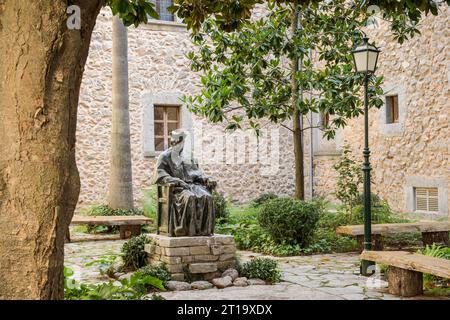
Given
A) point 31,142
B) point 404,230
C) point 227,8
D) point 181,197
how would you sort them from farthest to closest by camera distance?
point 404,230 < point 181,197 < point 227,8 < point 31,142

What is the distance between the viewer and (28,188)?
2.85m

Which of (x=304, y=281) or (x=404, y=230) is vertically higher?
(x=404, y=230)

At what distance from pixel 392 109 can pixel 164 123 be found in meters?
5.08

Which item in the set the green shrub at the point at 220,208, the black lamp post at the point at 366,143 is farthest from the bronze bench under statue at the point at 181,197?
the green shrub at the point at 220,208

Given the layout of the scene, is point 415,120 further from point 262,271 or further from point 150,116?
point 262,271

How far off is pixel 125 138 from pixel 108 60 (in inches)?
81.2

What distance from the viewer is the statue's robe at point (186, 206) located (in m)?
6.68

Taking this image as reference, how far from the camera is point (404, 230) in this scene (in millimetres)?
8680

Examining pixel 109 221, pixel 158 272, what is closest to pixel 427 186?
pixel 109 221

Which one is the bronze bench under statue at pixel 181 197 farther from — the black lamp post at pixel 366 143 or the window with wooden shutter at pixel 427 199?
the window with wooden shutter at pixel 427 199

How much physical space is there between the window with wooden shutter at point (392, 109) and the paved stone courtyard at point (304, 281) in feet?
14.2

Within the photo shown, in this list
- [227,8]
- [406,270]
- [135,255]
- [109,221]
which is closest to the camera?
[227,8]
